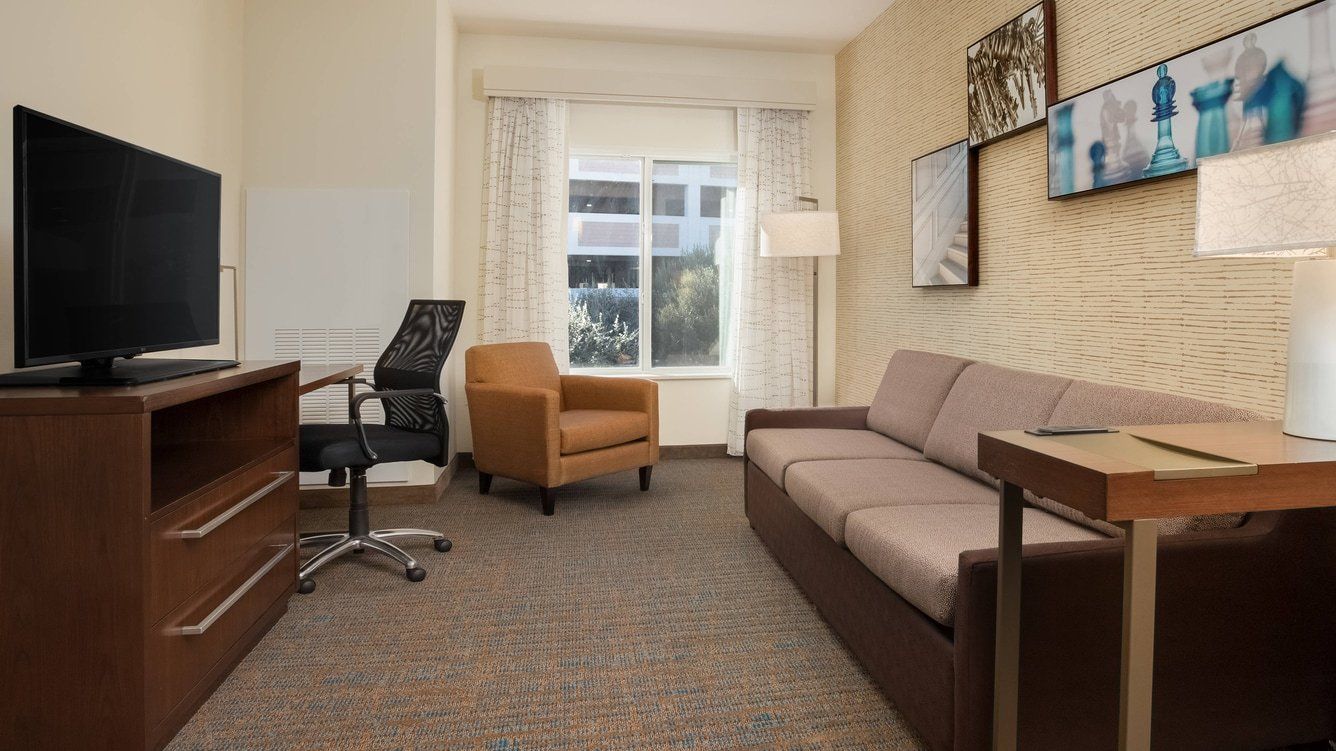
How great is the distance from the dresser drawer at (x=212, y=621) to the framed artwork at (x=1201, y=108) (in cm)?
293

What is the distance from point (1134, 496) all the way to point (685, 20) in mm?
4158

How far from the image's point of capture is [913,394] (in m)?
3.29

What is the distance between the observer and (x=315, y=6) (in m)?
3.85

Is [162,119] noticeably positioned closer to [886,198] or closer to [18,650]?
[18,650]

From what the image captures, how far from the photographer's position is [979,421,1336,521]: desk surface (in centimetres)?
116

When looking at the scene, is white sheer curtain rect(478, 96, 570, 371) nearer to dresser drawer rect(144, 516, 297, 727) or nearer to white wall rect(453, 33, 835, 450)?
white wall rect(453, 33, 835, 450)

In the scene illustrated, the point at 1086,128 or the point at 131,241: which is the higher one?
the point at 1086,128

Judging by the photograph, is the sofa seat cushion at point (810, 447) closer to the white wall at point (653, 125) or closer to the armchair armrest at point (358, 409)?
the armchair armrest at point (358, 409)

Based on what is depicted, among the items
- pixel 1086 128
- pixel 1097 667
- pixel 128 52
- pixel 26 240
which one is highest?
pixel 128 52

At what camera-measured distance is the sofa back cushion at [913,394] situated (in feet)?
10.2

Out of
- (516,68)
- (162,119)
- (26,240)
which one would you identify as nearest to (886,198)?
(516,68)

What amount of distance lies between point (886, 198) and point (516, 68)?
2.41 meters

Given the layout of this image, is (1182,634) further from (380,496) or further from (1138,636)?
(380,496)

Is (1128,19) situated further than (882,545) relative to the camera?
Yes
